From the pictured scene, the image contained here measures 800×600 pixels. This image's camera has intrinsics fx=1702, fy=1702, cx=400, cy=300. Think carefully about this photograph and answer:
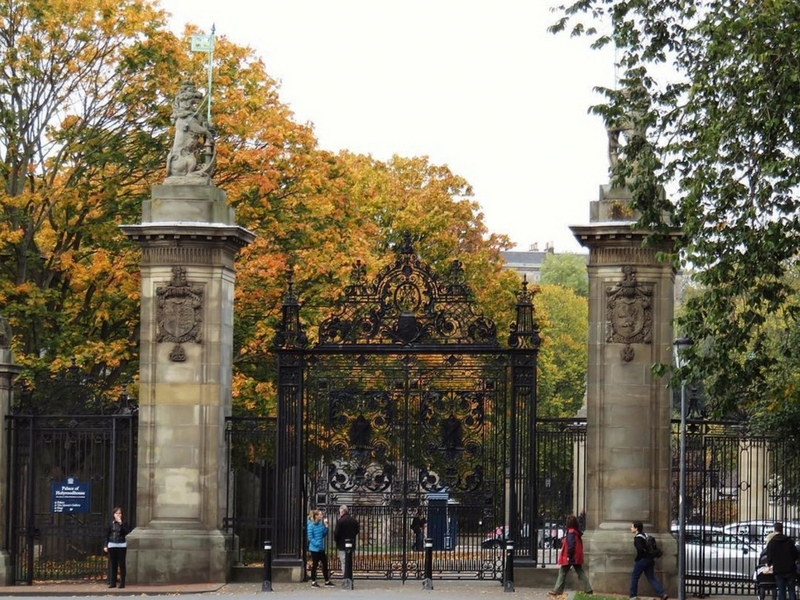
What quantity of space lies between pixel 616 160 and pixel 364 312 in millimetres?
4542

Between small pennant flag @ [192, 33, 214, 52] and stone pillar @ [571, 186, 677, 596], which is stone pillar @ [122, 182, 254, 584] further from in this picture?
stone pillar @ [571, 186, 677, 596]

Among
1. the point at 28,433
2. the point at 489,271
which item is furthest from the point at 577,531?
the point at 489,271

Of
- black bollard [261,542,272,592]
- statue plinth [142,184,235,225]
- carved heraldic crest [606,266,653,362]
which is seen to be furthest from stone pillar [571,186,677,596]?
statue plinth [142,184,235,225]

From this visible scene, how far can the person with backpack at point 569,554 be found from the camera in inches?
958

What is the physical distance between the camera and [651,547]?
24.0m

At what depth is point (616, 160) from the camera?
2531cm

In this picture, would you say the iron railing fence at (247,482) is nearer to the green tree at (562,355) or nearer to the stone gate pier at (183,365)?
the stone gate pier at (183,365)

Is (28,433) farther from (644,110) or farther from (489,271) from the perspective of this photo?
(489,271)

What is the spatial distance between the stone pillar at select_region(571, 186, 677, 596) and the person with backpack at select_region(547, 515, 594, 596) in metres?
0.26

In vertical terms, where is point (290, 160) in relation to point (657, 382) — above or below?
above

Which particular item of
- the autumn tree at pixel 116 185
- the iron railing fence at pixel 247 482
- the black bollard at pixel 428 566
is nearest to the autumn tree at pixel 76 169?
the autumn tree at pixel 116 185

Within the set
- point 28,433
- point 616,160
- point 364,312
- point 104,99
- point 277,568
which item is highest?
point 104,99

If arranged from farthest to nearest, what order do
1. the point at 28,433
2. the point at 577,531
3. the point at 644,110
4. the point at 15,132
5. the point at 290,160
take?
1. the point at 290,160
2. the point at 15,132
3. the point at 28,433
4. the point at 577,531
5. the point at 644,110

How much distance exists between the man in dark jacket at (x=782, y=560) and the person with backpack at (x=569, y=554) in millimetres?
2701
